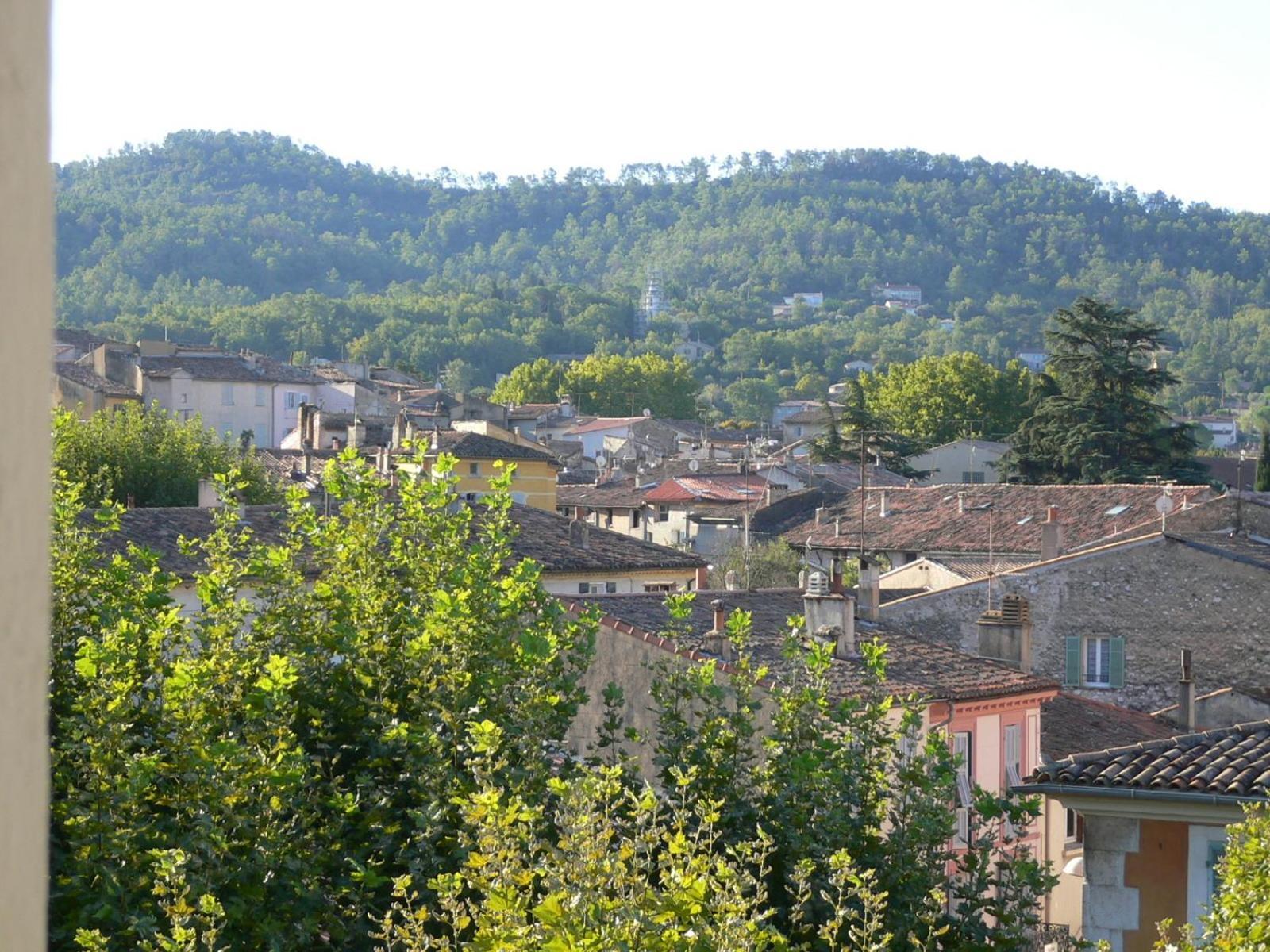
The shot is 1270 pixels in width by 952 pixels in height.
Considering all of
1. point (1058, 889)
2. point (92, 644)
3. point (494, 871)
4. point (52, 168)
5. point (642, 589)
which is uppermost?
point (52, 168)

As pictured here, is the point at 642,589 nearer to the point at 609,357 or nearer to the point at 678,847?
the point at 678,847

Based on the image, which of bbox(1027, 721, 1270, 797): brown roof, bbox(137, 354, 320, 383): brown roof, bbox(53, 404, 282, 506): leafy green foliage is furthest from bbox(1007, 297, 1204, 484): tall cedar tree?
bbox(1027, 721, 1270, 797): brown roof

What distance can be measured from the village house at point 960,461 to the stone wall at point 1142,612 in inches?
1998

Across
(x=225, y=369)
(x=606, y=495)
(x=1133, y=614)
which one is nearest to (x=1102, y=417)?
(x=606, y=495)

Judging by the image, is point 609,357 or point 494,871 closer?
point 494,871

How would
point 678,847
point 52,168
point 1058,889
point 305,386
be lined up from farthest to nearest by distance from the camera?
point 305,386 < point 1058,889 < point 678,847 < point 52,168

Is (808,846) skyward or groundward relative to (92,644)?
groundward

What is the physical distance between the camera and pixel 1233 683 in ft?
104

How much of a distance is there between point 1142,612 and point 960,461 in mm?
53616

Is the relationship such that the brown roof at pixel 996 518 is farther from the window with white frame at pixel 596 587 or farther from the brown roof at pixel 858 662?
the brown roof at pixel 858 662

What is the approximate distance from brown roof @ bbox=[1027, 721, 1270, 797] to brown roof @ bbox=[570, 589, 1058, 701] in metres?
5.11

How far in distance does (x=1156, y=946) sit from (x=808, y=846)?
179 cm

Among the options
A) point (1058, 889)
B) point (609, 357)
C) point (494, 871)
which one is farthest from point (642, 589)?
point (609, 357)

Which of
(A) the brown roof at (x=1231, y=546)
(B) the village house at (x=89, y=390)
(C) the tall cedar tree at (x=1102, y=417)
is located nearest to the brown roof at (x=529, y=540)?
(A) the brown roof at (x=1231, y=546)
